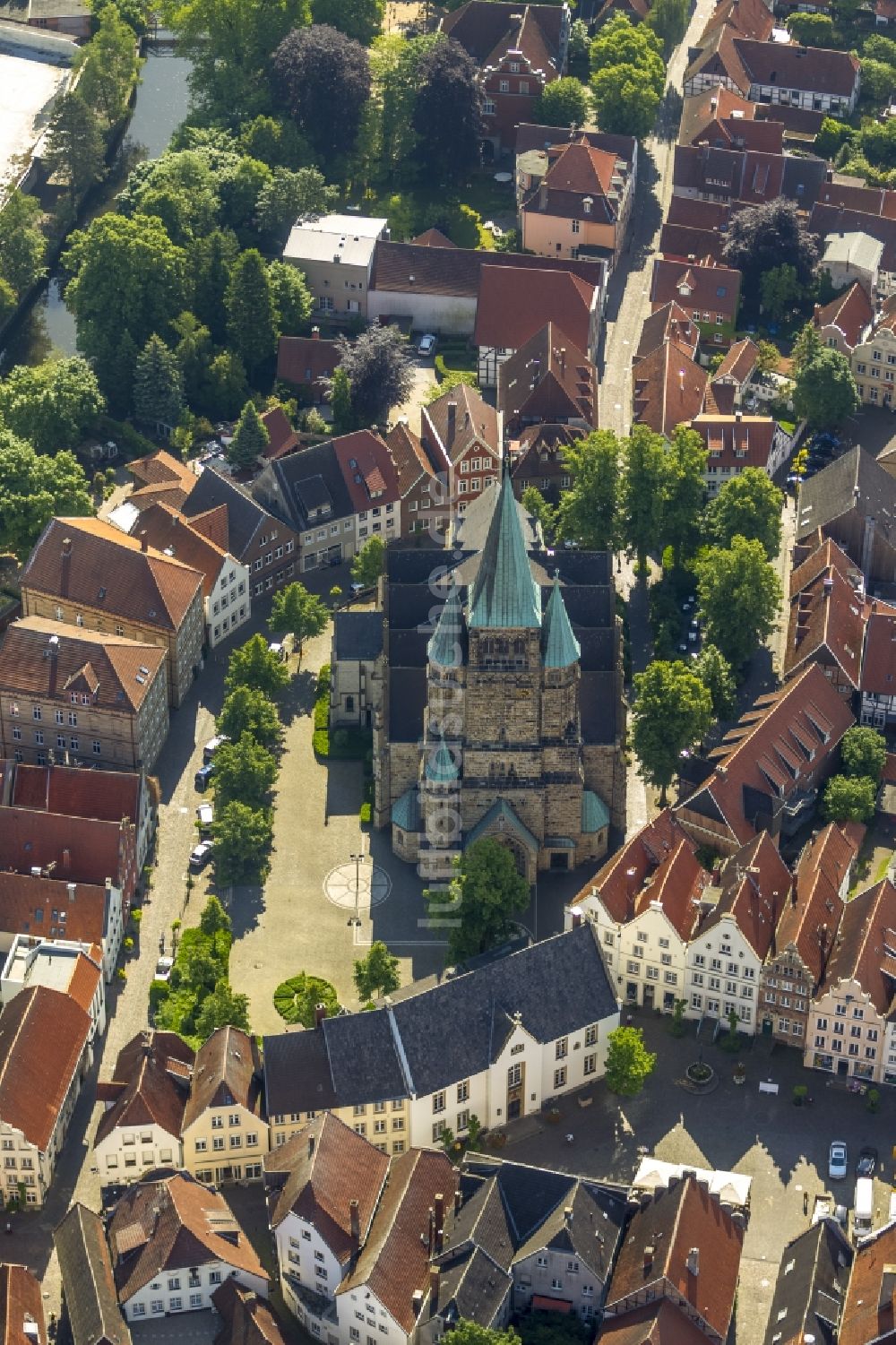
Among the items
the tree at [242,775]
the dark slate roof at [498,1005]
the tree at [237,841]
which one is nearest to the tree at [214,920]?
the tree at [237,841]

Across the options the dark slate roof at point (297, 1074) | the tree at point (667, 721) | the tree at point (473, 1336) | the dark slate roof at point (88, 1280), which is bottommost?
the dark slate roof at point (88, 1280)

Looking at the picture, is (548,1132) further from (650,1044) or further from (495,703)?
(495,703)

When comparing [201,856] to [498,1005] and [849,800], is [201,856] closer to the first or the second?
[498,1005]

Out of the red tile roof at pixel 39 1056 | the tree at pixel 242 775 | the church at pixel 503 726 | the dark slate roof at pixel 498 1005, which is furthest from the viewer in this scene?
the tree at pixel 242 775

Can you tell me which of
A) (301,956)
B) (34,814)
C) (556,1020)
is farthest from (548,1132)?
(34,814)

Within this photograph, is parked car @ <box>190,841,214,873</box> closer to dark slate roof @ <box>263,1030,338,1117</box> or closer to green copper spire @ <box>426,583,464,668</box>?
green copper spire @ <box>426,583,464,668</box>

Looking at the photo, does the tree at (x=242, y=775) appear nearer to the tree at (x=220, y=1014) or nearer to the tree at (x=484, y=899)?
the tree at (x=484, y=899)

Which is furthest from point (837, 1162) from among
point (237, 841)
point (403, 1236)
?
point (237, 841)
